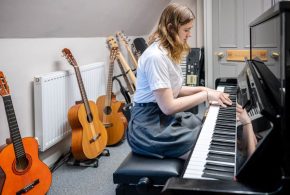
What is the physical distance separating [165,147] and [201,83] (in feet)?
9.13

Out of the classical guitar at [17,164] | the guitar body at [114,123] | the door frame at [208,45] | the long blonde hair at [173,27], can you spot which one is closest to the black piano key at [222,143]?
the long blonde hair at [173,27]

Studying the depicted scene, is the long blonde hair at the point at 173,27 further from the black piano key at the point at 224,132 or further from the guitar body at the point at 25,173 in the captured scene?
the guitar body at the point at 25,173

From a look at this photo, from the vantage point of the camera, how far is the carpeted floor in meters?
2.15

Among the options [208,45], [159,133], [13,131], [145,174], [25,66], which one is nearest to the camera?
[145,174]

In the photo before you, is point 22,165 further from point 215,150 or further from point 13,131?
point 215,150

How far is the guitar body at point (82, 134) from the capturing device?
7.91 feet

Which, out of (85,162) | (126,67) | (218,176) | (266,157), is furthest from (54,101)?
(266,157)

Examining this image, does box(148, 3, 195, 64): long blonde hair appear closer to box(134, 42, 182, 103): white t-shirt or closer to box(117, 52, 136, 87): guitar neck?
box(134, 42, 182, 103): white t-shirt

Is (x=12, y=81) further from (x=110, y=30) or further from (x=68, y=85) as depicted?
(x=110, y=30)

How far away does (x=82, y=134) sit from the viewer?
2.42 metres

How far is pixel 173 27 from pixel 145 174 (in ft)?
2.36

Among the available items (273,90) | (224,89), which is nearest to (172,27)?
(273,90)

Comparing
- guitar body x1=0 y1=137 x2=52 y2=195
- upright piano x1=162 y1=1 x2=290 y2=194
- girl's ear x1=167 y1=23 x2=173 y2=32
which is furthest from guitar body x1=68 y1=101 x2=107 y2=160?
upright piano x1=162 y1=1 x2=290 y2=194

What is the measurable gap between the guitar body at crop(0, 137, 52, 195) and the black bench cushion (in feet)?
2.44
